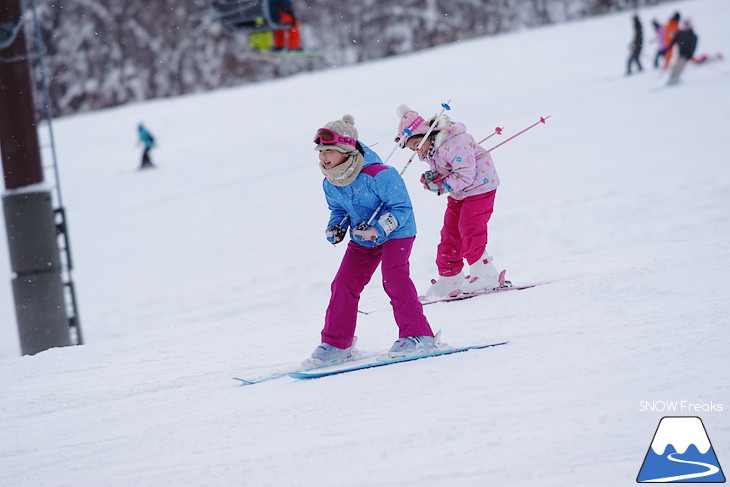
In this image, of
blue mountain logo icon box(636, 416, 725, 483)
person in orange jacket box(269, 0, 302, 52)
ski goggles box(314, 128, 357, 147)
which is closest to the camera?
blue mountain logo icon box(636, 416, 725, 483)

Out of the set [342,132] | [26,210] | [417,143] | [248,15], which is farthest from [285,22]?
[342,132]

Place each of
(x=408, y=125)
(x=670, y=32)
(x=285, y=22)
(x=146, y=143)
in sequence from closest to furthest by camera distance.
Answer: (x=408, y=125) → (x=285, y=22) → (x=670, y=32) → (x=146, y=143)

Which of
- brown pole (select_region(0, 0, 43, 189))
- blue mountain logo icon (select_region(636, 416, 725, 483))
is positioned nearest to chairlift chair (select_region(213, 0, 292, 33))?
brown pole (select_region(0, 0, 43, 189))

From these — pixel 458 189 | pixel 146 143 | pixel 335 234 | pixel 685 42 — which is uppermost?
pixel 685 42

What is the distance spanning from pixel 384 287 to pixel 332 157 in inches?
29.9

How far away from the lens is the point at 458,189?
217 inches

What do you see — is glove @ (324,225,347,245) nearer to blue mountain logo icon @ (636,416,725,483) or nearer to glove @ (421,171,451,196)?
glove @ (421,171,451,196)

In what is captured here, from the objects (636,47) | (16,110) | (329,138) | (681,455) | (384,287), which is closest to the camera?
(681,455)

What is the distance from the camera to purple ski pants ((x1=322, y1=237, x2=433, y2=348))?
4199mm

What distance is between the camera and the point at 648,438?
2.94 meters

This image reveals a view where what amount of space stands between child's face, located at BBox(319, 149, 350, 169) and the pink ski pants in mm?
1712

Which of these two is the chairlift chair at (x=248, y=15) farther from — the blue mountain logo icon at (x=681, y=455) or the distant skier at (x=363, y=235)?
the blue mountain logo icon at (x=681, y=455)

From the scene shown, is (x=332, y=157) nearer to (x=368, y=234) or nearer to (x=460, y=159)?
(x=368, y=234)

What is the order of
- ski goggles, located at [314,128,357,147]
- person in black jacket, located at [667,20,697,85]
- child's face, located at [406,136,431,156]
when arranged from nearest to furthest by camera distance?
ski goggles, located at [314,128,357,147] < child's face, located at [406,136,431,156] < person in black jacket, located at [667,20,697,85]
